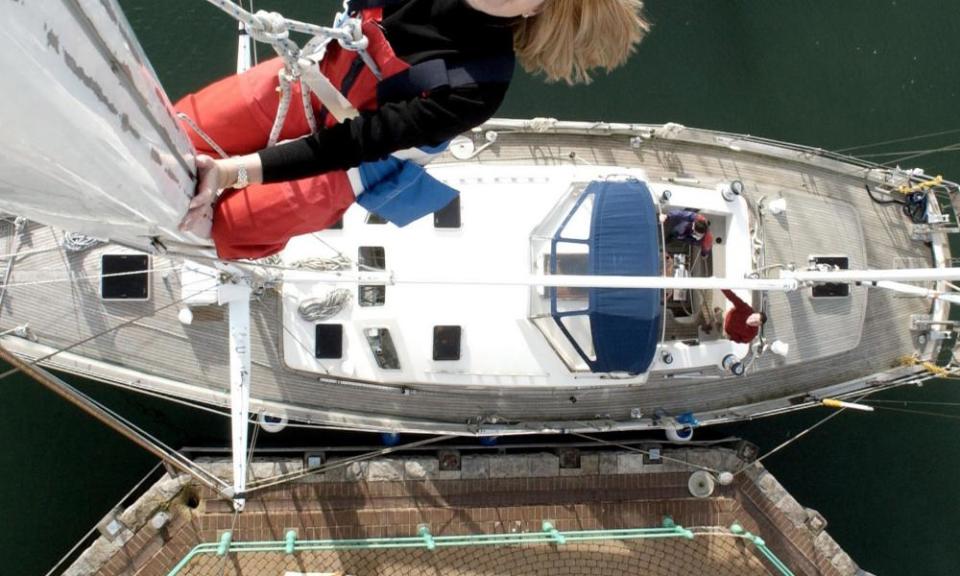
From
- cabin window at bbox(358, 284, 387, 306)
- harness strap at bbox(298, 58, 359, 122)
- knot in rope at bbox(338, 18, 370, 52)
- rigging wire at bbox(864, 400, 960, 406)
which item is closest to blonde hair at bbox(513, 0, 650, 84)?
knot in rope at bbox(338, 18, 370, 52)

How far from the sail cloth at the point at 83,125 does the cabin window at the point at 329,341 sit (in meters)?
4.24

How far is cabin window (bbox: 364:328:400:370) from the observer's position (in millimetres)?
6762

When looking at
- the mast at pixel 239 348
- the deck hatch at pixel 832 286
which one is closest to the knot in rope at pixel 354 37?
the mast at pixel 239 348

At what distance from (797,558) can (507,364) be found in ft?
16.7

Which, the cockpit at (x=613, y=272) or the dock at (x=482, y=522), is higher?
the cockpit at (x=613, y=272)

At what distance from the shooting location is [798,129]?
407 inches

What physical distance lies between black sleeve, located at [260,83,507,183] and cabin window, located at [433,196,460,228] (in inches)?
155

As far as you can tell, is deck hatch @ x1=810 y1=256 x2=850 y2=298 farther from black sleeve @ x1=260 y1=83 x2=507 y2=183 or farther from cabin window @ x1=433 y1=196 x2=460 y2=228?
black sleeve @ x1=260 y1=83 x2=507 y2=183

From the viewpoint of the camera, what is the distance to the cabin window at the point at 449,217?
265 inches

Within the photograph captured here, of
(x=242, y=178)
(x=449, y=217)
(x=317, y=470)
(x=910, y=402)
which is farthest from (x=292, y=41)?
(x=910, y=402)

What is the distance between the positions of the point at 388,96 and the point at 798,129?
930 centimetres

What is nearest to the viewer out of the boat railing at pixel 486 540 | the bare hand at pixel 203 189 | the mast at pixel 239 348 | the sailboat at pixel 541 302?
the bare hand at pixel 203 189

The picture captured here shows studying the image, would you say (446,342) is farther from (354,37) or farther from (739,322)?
(354,37)

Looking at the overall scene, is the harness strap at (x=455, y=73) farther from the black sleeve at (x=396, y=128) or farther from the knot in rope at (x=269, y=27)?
the knot in rope at (x=269, y=27)
